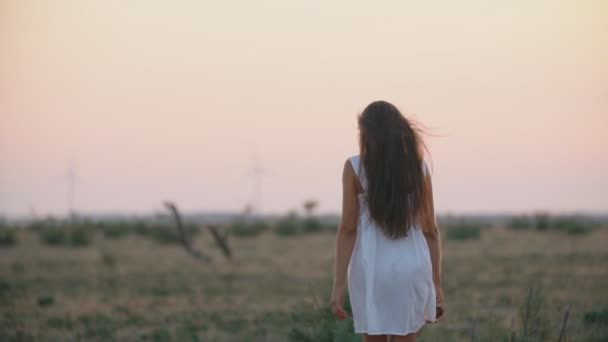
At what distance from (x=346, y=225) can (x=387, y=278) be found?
0.35 meters

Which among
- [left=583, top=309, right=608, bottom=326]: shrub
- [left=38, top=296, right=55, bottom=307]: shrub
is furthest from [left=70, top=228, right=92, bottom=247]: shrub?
[left=583, top=309, right=608, bottom=326]: shrub

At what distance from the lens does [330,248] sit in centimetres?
3303

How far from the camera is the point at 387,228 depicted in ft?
17.2

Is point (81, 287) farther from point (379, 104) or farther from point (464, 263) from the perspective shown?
point (379, 104)

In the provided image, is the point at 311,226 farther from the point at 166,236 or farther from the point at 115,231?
the point at 166,236

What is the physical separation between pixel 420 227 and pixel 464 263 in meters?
18.1

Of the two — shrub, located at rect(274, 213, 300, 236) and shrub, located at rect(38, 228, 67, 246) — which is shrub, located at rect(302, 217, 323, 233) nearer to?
shrub, located at rect(274, 213, 300, 236)

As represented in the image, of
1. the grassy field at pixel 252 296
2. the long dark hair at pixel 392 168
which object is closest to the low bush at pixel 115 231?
the grassy field at pixel 252 296

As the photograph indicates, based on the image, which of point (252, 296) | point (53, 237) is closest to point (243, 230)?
point (53, 237)

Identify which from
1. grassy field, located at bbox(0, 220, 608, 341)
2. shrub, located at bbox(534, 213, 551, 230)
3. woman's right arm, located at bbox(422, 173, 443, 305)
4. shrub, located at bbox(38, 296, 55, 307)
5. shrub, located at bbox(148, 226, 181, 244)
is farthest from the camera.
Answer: shrub, located at bbox(534, 213, 551, 230)

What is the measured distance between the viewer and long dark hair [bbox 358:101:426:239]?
5.25 metres

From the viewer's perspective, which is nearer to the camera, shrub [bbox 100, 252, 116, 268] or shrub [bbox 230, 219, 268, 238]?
shrub [bbox 100, 252, 116, 268]

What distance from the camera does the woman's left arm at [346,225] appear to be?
17.5ft

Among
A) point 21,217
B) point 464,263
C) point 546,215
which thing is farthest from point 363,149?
point 546,215
